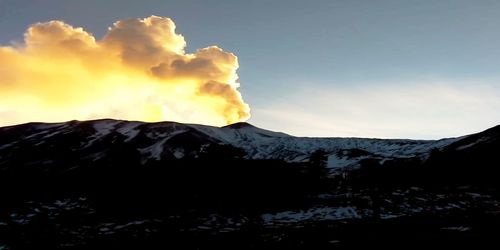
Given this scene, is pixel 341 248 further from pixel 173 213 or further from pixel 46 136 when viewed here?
pixel 46 136

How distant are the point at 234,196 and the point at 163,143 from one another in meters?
51.0

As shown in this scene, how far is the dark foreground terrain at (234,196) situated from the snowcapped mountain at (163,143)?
909mm

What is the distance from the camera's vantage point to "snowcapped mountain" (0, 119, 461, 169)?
141m

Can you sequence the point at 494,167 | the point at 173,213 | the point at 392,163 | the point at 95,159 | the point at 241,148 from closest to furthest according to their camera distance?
the point at 173,213 → the point at 494,167 → the point at 392,163 → the point at 95,159 → the point at 241,148

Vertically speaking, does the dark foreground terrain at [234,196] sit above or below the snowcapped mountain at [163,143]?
below

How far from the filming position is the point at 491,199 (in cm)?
8469

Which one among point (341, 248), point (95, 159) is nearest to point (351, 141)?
point (95, 159)

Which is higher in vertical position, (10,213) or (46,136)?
(46,136)

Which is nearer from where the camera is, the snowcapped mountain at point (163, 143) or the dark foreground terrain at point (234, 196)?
the dark foreground terrain at point (234, 196)

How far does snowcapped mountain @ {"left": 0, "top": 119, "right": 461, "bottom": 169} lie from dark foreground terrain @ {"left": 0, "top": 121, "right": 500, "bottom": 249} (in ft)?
2.98

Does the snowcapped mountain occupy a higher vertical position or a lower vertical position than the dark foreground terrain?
higher

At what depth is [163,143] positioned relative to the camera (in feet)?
495

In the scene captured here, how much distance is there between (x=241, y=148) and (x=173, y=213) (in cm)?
6579

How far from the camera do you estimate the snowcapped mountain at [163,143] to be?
5551 inches
